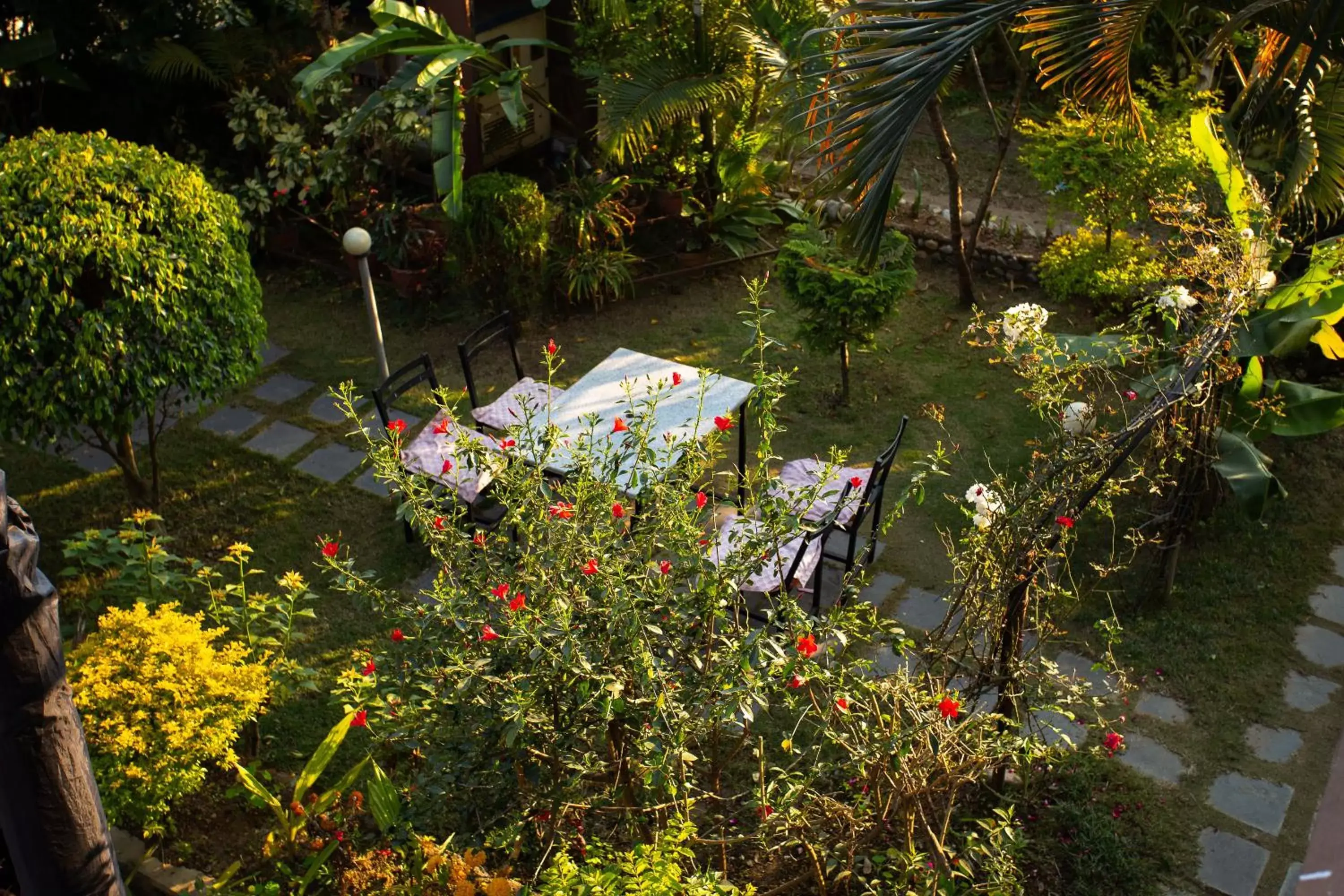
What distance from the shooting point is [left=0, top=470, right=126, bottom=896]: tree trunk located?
4125 millimetres

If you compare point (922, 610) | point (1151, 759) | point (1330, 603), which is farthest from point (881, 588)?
point (1330, 603)

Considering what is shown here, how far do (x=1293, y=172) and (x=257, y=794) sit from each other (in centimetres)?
670

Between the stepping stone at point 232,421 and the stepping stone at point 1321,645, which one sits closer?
the stepping stone at point 1321,645

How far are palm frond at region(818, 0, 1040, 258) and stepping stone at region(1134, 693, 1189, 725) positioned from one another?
107 inches

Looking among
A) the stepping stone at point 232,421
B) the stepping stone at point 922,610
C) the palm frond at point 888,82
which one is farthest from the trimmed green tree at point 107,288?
the stepping stone at point 922,610

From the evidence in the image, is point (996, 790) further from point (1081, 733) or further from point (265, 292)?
point (265, 292)

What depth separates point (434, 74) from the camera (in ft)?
30.4

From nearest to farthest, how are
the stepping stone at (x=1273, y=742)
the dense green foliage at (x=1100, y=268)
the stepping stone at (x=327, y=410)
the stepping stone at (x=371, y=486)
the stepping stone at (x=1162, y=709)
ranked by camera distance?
the stepping stone at (x=1273, y=742) < the stepping stone at (x=1162, y=709) < the stepping stone at (x=371, y=486) < the dense green foliage at (x=1100, y=268) < the stepping stone at (x=327, y=410)

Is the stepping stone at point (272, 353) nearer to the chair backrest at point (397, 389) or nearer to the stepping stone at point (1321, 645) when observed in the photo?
the chair backrest at point (397, 389)

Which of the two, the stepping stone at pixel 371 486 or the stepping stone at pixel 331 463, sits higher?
the stepping stone at pixel 331 463

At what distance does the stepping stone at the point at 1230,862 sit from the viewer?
5.60m

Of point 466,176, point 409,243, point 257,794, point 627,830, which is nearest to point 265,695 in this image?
point 257,794

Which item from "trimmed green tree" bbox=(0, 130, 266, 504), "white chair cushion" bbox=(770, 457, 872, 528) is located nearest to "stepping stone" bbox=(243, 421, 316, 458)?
"trimmed green tree" bbox=(0, 130, 266, 504)

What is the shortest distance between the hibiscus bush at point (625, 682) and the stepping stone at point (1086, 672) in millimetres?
1959
